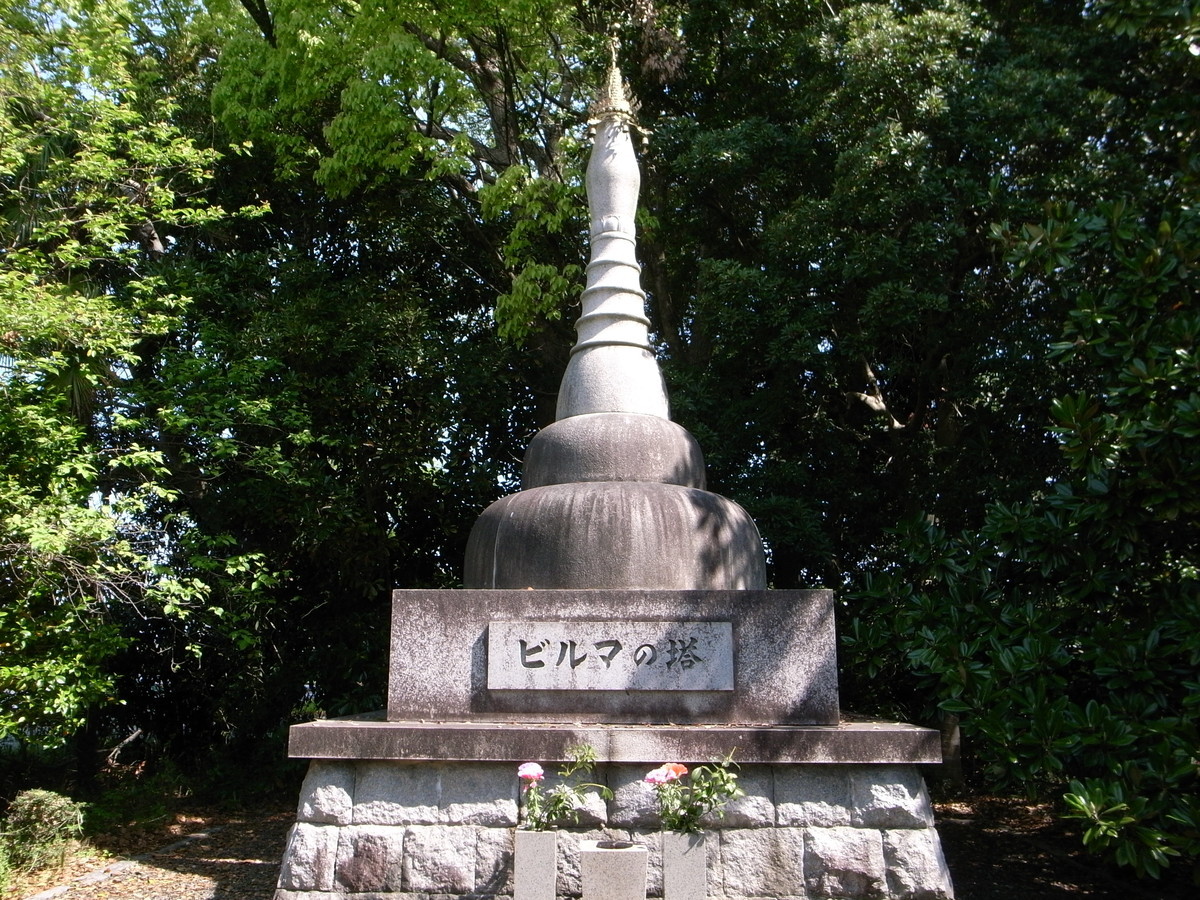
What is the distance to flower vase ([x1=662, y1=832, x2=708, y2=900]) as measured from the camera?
380cm

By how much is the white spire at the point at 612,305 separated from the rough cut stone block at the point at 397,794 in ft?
8.28

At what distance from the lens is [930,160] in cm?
836

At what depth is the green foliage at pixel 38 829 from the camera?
7.32 metres

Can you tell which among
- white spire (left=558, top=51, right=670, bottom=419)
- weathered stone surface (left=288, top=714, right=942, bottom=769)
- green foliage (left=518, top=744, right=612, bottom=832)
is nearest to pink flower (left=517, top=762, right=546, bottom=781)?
green foliage (left=518, top=744, right=612, bottom=832)

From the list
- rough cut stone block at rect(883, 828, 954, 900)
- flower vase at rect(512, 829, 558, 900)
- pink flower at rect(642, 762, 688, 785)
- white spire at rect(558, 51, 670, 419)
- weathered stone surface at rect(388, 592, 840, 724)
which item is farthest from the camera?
white spire at rect(558, 51, 670, 419)

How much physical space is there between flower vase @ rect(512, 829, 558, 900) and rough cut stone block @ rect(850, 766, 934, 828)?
148cm

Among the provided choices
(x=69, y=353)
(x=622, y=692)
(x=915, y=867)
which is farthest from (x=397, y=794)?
(x=69, y=353)

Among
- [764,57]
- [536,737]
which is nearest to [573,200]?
[764,57]

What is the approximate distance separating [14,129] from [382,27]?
13.2ft

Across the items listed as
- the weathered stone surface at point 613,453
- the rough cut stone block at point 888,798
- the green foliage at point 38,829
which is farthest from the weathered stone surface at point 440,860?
the green foliage at point 38,829

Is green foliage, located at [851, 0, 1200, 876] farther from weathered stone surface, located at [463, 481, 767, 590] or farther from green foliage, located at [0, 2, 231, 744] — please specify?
green foliage, located at [0, 2, 231, 744]

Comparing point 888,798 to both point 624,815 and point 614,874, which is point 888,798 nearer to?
point 624,815

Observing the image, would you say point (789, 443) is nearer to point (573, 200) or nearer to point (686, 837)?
point (573, 200)

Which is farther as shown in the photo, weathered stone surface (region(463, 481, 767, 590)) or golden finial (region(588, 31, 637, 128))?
golden finial (region(588, 31, 637, 128))
